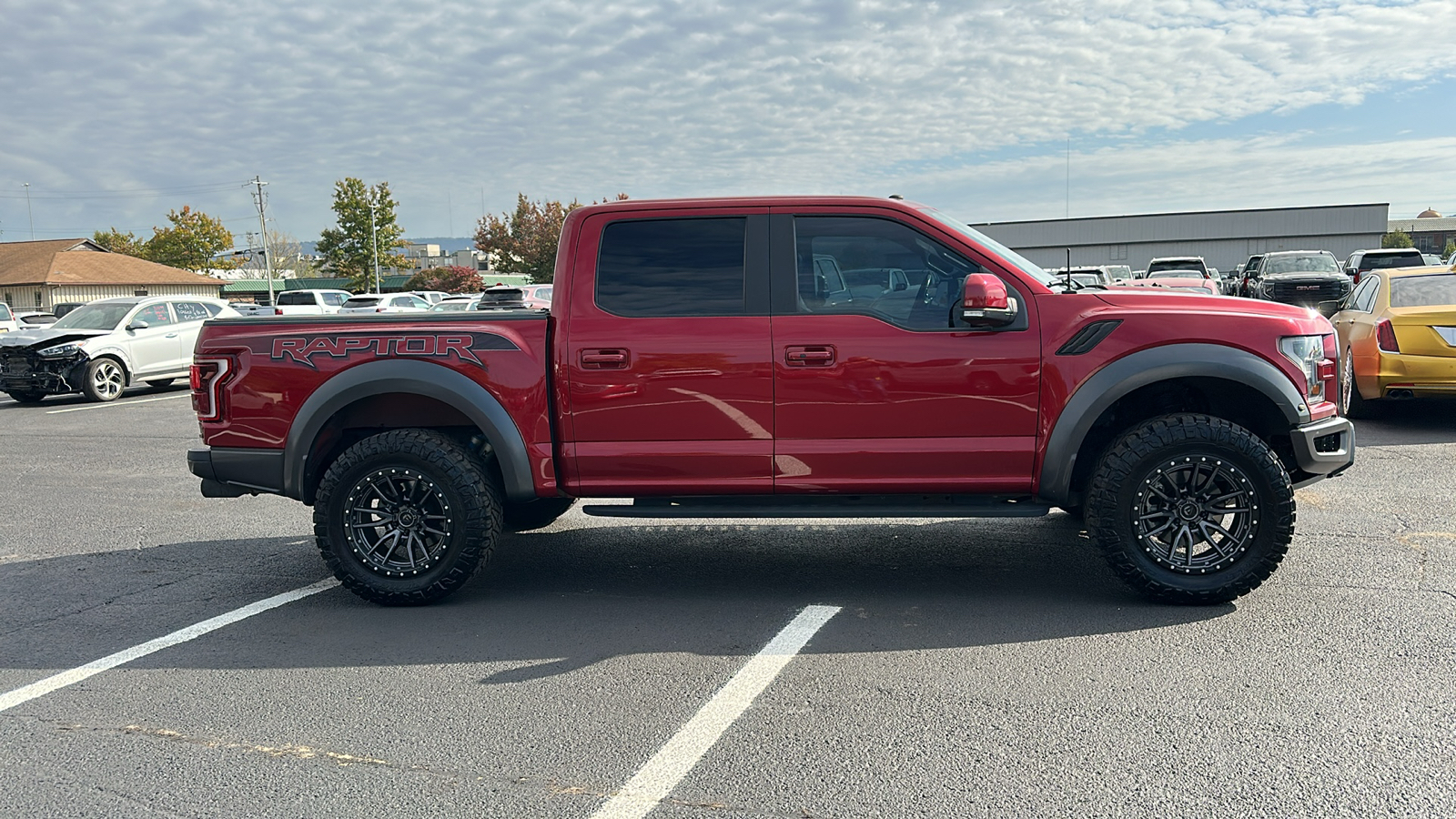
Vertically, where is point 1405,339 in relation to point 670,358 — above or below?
below

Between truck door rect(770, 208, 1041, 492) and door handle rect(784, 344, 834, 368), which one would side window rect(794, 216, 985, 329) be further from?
door handle rect(784, 344, 834, 368)

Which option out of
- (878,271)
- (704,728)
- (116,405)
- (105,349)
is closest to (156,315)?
(105,349)

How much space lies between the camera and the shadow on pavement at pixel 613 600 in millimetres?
4758

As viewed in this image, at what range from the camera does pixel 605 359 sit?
5211 millimetres

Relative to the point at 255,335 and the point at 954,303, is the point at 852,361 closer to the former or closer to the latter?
the point at 954,303

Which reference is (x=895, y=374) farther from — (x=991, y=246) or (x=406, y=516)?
(x=406, y=516)

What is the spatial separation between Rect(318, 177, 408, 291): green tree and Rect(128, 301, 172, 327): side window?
55.6 metres

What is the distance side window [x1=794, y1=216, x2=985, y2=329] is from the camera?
515 centimetres

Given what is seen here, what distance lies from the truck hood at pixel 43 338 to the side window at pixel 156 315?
692 millimetres

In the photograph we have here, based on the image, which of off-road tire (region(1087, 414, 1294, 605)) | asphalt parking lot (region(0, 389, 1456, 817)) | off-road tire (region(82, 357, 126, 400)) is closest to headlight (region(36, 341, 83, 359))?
off-road tire (region(82, 357, 126, 400))

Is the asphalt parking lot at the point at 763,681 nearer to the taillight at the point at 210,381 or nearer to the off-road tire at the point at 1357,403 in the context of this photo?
the taillight at the point at 210,381

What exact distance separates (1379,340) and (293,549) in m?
9.74

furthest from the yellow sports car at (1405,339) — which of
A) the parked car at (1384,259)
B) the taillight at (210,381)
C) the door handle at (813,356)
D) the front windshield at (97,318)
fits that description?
the parked car at (1384,259)

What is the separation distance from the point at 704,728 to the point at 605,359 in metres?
2.04
